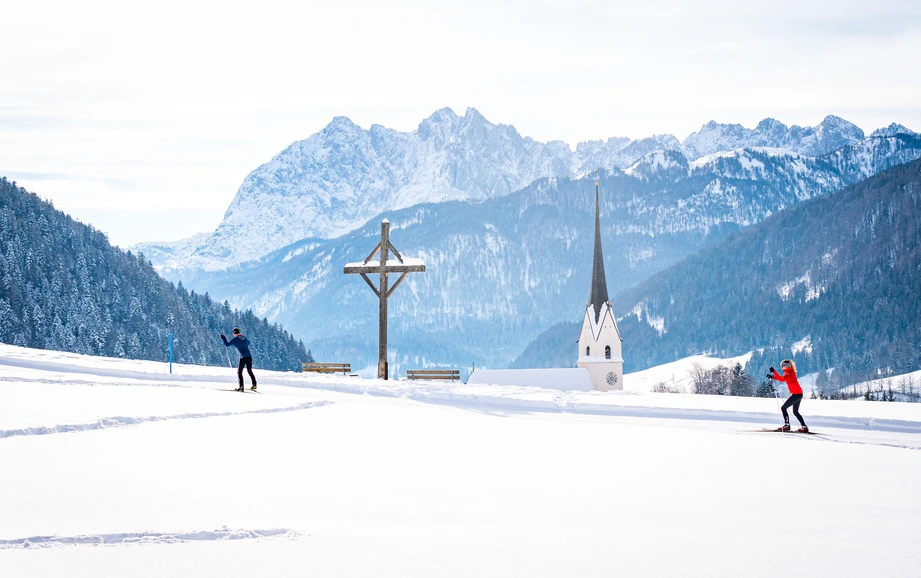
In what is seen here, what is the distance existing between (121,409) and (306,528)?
12.9 meters

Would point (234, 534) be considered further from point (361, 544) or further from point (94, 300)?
point (94, 300)

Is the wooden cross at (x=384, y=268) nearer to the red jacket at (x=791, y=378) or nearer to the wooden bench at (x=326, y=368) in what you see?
the wooden bench at (x=326, y=368)

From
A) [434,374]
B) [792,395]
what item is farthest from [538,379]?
[792,395]

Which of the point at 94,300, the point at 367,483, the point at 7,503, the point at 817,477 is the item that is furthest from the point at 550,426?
the point at 94,300

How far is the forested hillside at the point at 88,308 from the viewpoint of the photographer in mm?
160000

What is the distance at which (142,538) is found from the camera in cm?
1247

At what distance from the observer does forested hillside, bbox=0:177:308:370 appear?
A: 16000 centimetres

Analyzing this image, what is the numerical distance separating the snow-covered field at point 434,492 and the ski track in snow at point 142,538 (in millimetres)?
25

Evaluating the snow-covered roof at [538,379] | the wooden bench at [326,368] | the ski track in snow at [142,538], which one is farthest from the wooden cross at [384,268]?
the ski track in snow at [142,538]

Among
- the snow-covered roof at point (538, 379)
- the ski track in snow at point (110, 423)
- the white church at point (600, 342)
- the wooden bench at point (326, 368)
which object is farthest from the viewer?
the white church at point (600, 342)

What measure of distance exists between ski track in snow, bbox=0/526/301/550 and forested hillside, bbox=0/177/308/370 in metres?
148

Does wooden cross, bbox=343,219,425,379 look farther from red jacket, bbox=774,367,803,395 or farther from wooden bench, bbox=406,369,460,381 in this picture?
red jacket, bbox=774,367,803,395

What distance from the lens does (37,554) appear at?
11750 mm

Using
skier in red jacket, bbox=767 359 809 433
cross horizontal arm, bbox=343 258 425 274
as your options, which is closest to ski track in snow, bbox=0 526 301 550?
skier in red jacket, bbox=767 359 809 433
